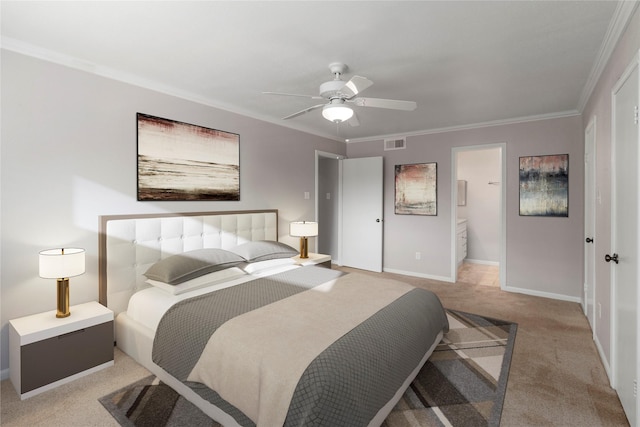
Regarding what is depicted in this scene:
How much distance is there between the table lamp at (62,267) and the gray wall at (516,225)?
437 centimetres

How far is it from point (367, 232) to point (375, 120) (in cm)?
198

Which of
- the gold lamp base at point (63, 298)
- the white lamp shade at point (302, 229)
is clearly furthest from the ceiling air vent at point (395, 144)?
the gold lamp base at point (63, 298)

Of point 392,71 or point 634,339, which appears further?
point 392,71

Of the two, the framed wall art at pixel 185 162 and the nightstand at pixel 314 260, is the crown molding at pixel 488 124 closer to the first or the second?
the nightstand at pixel 314 260

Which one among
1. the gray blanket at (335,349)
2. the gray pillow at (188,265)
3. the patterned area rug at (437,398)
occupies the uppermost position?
the gray pillow at (188,265)

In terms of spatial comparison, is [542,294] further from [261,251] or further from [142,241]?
[142,241]

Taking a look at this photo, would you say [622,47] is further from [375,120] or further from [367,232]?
[367,232]

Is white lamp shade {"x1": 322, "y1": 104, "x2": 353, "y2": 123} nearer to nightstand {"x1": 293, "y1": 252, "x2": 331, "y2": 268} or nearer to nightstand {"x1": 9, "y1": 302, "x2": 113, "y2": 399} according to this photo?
nightstand {"x1": 293, "y1": 252, "x2": 331, "y2": 268}

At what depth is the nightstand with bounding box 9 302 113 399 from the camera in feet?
6.85

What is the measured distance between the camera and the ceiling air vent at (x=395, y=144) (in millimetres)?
5344

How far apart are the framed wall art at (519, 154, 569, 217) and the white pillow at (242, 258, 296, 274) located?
3.23 m

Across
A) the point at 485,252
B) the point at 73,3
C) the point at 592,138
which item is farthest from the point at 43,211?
the point at 485,252

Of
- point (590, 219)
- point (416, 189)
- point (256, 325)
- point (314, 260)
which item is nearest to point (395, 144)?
point (416, 189)

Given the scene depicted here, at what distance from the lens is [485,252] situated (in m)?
6.52
